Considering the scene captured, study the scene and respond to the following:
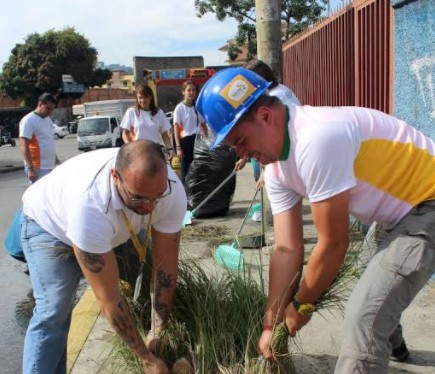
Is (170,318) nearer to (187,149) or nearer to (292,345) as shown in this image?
(292,345)

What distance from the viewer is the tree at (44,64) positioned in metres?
53.5

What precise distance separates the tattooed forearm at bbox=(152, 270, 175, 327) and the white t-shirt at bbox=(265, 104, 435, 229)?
0.85 m

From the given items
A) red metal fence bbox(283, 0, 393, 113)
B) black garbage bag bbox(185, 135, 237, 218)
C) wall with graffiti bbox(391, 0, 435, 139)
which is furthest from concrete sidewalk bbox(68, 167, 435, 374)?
black garbage bag bbox(185, 135, 237, 218)

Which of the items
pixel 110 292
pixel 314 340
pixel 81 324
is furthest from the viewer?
pixel 81 324

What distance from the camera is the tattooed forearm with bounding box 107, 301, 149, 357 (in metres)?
2.40

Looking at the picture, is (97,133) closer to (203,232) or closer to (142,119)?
(142,119)

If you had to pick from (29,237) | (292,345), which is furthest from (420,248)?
(29,237)

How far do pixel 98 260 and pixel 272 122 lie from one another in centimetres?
96

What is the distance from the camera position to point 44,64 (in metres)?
53.1

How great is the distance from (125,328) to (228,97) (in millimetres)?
1126

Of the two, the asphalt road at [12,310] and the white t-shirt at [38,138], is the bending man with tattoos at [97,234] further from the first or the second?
the white t-shirt at [38,138]

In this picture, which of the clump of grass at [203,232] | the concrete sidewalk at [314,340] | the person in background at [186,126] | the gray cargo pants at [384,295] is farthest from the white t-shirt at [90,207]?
the person in background at [186,126]

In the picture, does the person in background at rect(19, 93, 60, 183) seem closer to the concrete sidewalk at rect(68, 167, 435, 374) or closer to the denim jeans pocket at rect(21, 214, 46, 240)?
the concrete sidewalk at rect(68, 167, 435, 374)

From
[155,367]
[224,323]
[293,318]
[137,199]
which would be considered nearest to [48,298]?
[155,367]
